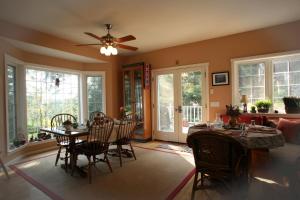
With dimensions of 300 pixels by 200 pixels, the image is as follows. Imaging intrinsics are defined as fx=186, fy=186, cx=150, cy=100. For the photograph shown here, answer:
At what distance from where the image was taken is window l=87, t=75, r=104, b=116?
18.3 feet

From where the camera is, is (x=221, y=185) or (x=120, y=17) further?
(x=120, y=17)

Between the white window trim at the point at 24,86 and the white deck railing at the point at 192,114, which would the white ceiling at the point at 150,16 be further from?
the white deck railing at the point at 192,114

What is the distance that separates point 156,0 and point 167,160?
111 inches

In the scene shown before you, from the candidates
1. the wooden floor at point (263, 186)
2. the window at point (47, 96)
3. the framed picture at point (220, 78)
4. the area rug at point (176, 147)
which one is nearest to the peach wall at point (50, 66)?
the window at point (47, 96)

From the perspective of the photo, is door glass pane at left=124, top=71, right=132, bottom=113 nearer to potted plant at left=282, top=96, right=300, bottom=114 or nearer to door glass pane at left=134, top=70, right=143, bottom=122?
door glass pane at left=134, top=70, right=143, bottom=122

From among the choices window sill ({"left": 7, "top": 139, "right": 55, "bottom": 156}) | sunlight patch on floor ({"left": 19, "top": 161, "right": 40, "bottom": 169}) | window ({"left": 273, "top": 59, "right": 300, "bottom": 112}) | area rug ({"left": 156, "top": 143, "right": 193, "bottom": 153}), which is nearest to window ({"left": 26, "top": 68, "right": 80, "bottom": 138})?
window sill ({"left": 7, "top": 139, "right": 55, "bottom": 156})

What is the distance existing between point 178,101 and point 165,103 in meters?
0.42

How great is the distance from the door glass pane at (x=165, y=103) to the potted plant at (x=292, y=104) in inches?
102

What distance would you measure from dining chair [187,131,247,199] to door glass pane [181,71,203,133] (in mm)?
2737

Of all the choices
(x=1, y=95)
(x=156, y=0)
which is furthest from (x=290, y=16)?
(x=1, y=95)

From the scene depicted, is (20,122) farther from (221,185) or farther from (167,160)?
(221,185)

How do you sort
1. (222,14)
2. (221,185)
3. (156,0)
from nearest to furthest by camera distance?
(221,185) < (156,0) < (222,14)

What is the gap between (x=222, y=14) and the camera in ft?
10.6

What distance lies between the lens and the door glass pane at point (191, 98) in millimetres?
4812
